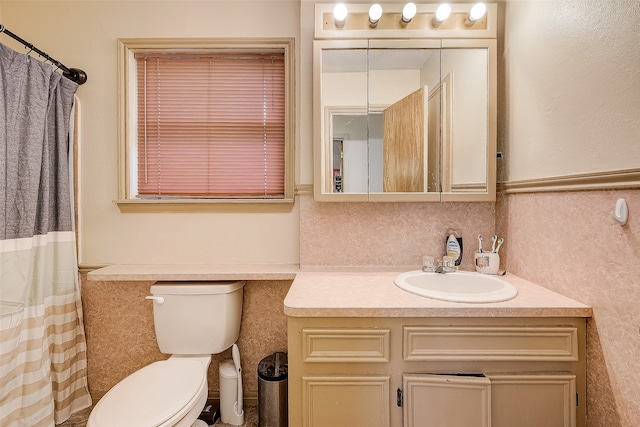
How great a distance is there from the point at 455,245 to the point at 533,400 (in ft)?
2.28

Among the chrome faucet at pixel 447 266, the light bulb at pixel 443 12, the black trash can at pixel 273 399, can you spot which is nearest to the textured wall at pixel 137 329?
the black trash can at pixel 273 399

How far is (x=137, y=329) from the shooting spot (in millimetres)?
1807

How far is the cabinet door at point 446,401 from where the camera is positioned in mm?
1093

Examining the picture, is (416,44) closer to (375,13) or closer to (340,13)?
(375,13)

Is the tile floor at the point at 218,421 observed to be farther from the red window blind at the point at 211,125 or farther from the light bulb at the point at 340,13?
the light bulb at the point at 340,13

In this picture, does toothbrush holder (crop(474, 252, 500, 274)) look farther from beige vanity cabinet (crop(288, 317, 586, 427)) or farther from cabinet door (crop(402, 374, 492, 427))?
cabinet door (crop(402, 374, 492, 427))

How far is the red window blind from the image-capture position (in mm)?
1820

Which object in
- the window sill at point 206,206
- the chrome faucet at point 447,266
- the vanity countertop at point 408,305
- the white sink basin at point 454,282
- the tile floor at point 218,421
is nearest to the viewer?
the vanity countertop at point 408,305

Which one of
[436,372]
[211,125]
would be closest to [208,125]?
[211,125]

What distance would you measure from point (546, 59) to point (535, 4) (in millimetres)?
268

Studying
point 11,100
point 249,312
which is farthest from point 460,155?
point 11,100

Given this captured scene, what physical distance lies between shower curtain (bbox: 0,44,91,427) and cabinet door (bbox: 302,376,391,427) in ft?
4.15

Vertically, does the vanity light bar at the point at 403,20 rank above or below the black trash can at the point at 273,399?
above

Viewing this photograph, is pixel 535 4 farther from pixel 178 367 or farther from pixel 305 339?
pixel 178 367
